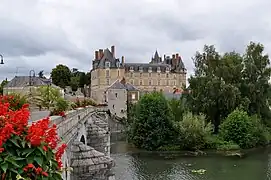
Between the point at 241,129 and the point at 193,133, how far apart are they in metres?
5.40

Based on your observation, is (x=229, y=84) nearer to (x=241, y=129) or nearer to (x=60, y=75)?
(x=241, y=129)

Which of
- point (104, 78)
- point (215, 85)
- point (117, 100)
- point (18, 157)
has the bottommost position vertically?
point (18, 157)

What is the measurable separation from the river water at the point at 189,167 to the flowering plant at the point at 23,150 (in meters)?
22.2

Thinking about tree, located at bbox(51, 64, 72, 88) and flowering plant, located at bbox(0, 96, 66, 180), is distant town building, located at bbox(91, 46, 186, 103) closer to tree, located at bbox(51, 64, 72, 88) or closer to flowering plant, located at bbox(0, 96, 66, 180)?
tree, located at bbox(51, 64, 72, 88)

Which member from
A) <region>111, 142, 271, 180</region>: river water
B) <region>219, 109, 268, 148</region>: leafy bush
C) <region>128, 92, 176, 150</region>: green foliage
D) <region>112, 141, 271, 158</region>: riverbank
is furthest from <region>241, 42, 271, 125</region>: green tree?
<region>128, 92, 176, 150</region>: green foliage

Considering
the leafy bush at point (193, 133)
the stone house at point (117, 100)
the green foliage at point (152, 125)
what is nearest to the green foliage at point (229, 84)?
the leafy bush at point (193, 133)

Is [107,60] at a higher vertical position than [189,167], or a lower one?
higher

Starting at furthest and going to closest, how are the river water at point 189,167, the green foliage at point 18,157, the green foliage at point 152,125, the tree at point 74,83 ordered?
the tree at point 74,83 → the green foliage at point 152,125 → the river water at point 189,167 → the green foliage at point 18,157

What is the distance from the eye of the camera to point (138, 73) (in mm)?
84375

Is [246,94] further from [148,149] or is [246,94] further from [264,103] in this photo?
[148,149]

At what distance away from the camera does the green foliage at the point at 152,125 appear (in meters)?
39.0

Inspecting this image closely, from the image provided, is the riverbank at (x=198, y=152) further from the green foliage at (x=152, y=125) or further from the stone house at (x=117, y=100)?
the stone house at (x=117, y=100)

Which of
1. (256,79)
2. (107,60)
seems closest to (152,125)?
(256,79)

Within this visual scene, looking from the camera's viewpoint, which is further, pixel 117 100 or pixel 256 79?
pixel 117 100
